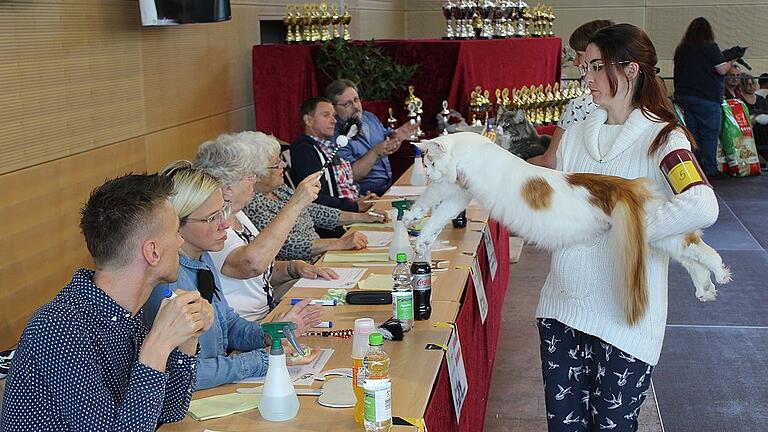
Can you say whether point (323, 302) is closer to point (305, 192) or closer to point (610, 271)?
point (305, 192)

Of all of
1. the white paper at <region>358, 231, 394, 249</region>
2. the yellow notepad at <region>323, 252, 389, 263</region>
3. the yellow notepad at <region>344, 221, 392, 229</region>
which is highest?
the yellow notepad at <region>323, 252, 389, 263</region>

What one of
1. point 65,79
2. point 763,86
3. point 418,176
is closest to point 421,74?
point 418,176

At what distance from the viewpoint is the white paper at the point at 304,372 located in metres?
2.54

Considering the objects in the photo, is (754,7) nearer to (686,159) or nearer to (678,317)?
(678,317)

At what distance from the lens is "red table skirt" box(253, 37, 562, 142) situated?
7070mm

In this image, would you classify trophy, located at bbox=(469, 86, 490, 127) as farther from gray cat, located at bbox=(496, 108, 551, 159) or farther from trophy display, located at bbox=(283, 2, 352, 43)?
trophy display, located at bbox=(283, 2, 352, 43)

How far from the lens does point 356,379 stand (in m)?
2.30

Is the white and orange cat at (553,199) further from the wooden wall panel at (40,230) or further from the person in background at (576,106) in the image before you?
the wooden wall panel at (40,230)

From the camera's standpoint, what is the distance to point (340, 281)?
11.7ft

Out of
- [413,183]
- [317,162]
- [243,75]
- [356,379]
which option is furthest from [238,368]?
[243,75]

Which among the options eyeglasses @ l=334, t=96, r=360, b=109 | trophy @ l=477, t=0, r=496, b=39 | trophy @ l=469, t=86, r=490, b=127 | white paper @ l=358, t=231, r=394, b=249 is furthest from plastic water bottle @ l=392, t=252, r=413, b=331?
trophy @ l=477, t=0, r=496, b=39

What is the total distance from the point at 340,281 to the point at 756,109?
921 cm

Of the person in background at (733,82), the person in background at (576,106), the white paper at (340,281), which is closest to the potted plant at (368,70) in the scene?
the person in background at (576,106)

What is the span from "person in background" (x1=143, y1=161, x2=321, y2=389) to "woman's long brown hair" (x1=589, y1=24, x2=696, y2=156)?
118 centimetres
